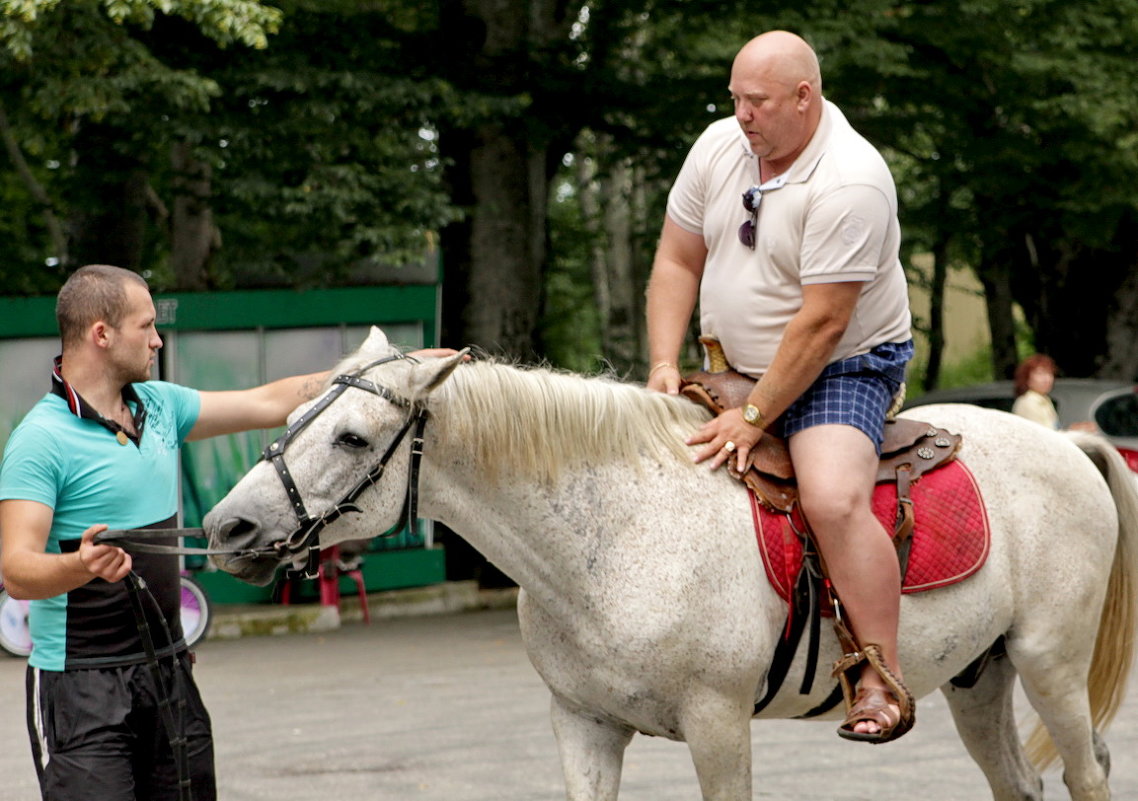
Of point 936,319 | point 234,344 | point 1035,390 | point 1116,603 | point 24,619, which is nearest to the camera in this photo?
point 1116,603

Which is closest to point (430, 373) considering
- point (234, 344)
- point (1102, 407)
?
point (234, 344)

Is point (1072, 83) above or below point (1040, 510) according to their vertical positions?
above

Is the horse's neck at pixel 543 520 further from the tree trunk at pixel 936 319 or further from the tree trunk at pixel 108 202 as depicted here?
the tree trunk at pixel 936 319

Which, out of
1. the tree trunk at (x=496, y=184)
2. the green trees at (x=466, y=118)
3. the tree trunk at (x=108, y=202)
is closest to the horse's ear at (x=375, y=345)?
the green trees at (x=466, y=118)

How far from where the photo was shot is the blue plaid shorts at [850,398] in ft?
13.9

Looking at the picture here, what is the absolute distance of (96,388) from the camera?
12.9 ft

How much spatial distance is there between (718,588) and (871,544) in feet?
1.42

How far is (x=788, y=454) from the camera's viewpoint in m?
4.31

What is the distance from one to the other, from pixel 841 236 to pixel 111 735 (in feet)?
7.42

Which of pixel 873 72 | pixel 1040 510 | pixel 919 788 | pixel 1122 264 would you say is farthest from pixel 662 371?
pixel 1122 264

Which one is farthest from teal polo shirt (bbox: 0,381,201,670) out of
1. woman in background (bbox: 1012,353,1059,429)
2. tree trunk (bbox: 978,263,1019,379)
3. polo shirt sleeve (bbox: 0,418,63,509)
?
tree trunk (bbox: 978,263,1019,379)

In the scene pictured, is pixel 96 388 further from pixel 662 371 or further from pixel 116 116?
pixel 116 116

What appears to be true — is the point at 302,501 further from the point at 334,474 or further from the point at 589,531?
the point at 589,531

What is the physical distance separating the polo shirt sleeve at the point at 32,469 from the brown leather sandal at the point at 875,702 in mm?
2117
